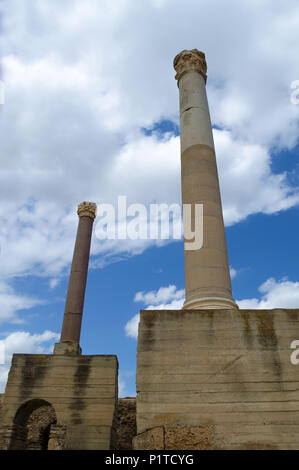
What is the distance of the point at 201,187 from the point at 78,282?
47.2 ft

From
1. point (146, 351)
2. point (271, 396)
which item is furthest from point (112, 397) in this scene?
point (271, 396)

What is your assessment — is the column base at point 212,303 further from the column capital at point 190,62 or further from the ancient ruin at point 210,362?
the column capital at point 190,62

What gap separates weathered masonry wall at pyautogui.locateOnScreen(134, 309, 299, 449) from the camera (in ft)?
20.8

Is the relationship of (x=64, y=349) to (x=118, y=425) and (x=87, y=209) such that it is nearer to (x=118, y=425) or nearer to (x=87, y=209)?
(x=118, y=425)

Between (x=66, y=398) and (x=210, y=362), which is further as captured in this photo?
(x=66, y=398)

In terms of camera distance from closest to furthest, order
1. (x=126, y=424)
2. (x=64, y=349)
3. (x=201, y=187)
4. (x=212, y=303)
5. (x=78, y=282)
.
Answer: (x=212, y=303)
(x=201, y=187)
(x=64, y=349)
(x=126, y=424)
(x=78, y=282)

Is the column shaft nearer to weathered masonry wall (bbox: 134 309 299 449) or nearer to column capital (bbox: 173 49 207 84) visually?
column capital (bbox: 173 49 207 84)

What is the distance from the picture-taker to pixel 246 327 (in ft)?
24.0

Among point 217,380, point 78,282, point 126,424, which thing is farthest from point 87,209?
point 217,380

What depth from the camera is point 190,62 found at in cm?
1235

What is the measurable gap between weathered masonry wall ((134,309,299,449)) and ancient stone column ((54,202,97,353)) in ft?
38.7

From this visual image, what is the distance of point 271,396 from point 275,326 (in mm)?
1364

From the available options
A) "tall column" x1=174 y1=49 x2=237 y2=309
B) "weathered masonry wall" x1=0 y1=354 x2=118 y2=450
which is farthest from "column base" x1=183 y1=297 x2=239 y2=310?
"weathered masonry wall" x1=0 y1=354 x2=118 y2=450
